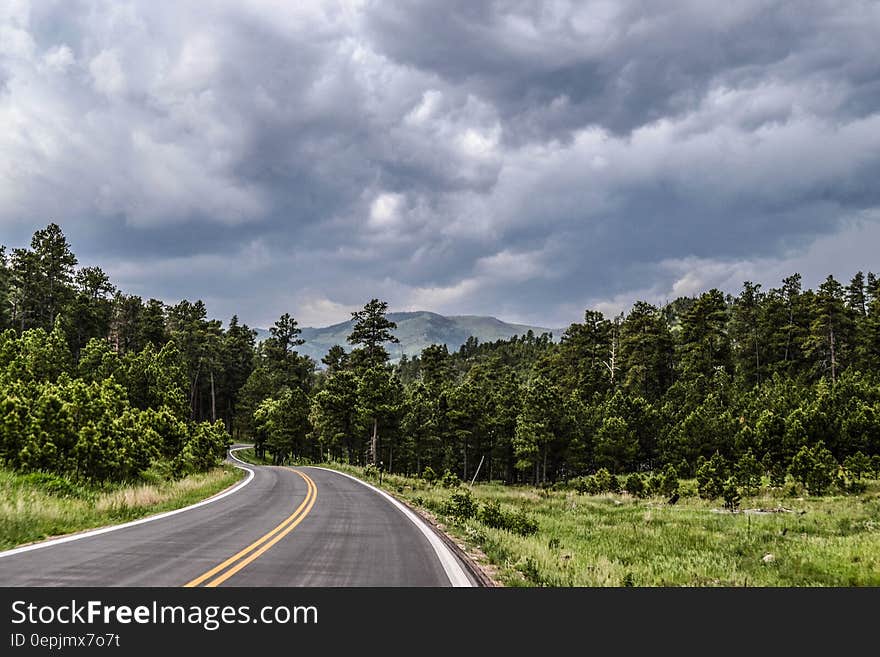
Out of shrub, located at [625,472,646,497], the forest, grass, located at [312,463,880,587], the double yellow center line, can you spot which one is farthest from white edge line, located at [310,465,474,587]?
shrub, located at [625,472,646,497]

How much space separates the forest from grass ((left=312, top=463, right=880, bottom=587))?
947 centimetres

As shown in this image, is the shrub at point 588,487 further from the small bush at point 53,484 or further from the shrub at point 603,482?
the small bush at point 53,484

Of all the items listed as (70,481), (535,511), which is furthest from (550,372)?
(70,481)

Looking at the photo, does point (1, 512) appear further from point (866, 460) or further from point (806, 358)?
point (806, 358)

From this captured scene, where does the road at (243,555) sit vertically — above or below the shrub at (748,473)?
above

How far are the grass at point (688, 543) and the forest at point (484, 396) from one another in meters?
9.47

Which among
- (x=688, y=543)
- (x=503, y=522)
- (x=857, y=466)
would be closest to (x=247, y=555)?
(x=503, y=522)

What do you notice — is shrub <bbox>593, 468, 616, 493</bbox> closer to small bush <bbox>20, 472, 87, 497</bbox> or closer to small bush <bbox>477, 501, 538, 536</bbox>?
small bush <bbox>477, 501, 538, 536</bbox>

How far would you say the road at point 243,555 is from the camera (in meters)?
6.90

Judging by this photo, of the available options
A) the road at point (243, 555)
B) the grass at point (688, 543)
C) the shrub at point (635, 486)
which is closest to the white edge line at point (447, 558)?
the road at point (243, 555)

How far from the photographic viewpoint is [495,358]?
3772 inches

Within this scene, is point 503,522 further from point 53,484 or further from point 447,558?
point 53,484

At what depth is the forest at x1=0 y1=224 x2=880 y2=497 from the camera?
32.8m
